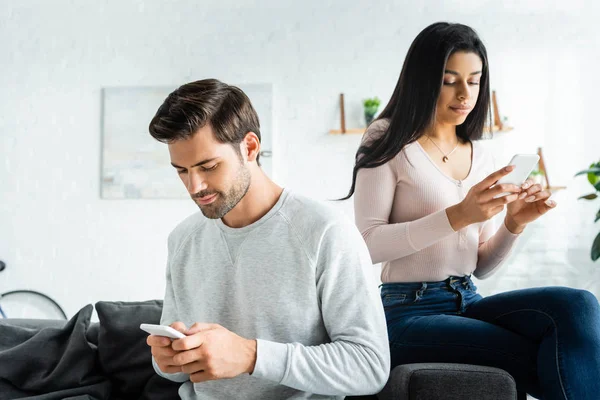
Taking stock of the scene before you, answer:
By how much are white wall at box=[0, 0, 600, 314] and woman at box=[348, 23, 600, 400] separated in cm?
230

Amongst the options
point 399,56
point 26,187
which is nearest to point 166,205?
point 26,187

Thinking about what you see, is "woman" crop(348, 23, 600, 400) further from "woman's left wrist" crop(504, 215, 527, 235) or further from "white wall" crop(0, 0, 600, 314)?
"white wall" crop(0, 0, 600, 314)

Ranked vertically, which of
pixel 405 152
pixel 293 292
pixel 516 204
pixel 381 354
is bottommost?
pixel 381 354

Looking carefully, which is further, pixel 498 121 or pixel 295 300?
pixel 498 121

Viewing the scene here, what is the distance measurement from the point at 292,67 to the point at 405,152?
2543 millimetres

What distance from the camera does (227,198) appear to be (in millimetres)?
1406

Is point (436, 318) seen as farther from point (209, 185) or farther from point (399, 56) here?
point (399, 56)

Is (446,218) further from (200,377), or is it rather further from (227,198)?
(200,377)

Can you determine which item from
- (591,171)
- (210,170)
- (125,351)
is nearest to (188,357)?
(210,170)

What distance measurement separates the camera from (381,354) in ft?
4.36

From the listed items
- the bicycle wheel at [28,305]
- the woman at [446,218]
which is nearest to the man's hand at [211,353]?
the woman at [446,218]

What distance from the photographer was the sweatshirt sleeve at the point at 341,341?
1265 mm

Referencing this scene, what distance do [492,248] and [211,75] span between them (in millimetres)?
2802

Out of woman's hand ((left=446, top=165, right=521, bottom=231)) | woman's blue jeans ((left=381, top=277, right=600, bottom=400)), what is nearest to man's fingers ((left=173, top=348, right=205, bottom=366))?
woman's blue jeans ((left=381, top=277, right=600, bottom=400))
